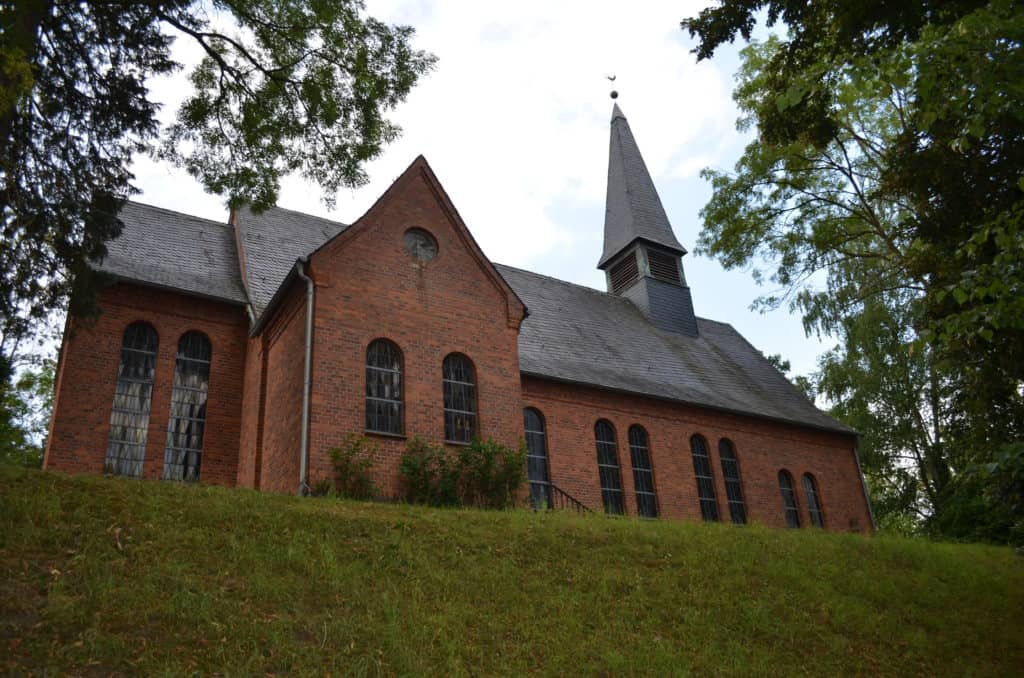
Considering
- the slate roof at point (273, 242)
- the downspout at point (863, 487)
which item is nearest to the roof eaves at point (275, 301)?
the slate roof at point (273, 242)

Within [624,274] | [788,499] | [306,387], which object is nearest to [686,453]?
[788,499]

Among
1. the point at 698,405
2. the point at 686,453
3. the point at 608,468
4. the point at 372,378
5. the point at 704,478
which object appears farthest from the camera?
the point at 698,405

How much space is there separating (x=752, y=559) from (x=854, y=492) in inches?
591

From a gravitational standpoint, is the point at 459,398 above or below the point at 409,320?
below

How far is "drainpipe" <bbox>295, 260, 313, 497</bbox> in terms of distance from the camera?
14.2 metres

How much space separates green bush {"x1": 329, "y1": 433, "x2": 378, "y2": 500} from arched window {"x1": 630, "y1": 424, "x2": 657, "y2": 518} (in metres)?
8.62

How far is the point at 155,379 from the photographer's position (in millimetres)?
17266

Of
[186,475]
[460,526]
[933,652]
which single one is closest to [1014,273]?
[933,652]

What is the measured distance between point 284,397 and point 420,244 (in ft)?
13.8

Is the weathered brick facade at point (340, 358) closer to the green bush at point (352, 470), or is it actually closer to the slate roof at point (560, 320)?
the green bush at point (352, 470)

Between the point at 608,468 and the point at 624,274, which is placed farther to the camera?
the point at 624,274

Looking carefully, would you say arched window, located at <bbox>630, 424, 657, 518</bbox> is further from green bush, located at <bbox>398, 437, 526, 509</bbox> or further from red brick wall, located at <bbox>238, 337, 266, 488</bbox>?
red brick wall, located at <bbox>238, 337, 266, 488</bbox>

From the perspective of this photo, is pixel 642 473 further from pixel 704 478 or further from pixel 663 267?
pixel 663 267

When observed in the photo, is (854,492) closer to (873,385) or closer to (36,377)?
(873,385)
